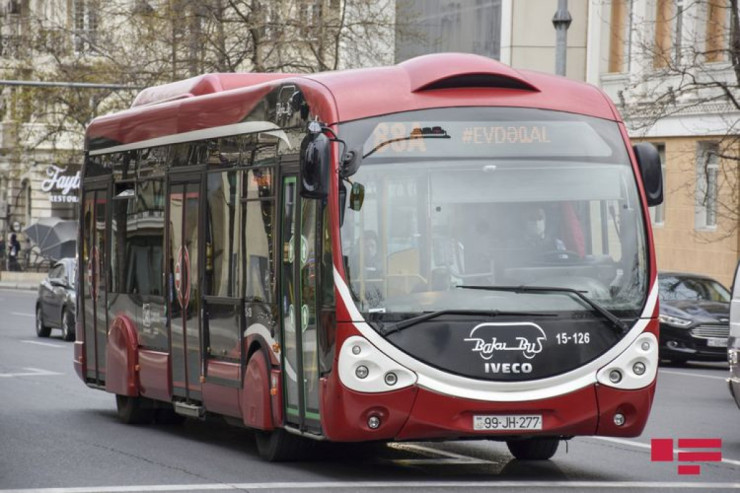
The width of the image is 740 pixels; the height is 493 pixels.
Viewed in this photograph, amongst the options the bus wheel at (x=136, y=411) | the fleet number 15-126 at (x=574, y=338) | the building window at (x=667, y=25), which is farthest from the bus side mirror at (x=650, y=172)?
the building window at (x=667, y=25)

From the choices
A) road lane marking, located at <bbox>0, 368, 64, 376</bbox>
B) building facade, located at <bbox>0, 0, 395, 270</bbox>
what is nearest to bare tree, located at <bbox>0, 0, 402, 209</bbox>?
building facade, located at <bbox>0, 0, 395, 270</bbox>

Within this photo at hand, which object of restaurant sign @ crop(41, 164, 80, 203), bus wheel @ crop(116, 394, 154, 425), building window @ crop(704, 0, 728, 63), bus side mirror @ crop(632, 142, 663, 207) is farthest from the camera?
restaurant sign @ crop(41, 164, 80, 203)

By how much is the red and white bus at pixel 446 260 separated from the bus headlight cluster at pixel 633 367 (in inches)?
0.5

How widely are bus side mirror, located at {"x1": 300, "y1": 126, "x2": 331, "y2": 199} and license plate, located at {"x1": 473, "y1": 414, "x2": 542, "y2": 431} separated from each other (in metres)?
1.76

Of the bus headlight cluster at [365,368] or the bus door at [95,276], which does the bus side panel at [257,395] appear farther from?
the bus door at [95,276]

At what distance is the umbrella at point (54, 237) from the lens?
6512cm

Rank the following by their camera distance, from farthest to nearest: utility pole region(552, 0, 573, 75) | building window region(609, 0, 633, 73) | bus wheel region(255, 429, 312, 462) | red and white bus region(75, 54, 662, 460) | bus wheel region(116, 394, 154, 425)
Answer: building window region(609, 0, 633, 73) < utility pole region(552, 0, 573, 75) < bus wheel region(116, 394, 154, 425) < bus wheel region(255, 429, 312, 462) < red and white bus region(75, 54, 662, 460)

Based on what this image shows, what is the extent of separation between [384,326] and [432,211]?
0.85 meters

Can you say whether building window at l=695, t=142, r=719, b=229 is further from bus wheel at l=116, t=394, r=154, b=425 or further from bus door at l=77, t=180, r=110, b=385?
bus wheel at l=116, t=394, r=154, b=425

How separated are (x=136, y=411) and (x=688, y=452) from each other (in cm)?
518

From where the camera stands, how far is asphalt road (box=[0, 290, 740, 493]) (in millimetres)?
11672

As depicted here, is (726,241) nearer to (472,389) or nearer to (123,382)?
(123,382)

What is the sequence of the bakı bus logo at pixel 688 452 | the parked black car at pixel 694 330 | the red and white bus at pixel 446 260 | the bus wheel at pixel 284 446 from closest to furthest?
the red and white bus at pixel 446 260
the bus wheel at pixel 284 446
the bakı bus logo at pixel 688 452
the parked black car at pixel 694 330

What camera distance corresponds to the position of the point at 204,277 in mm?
14039
